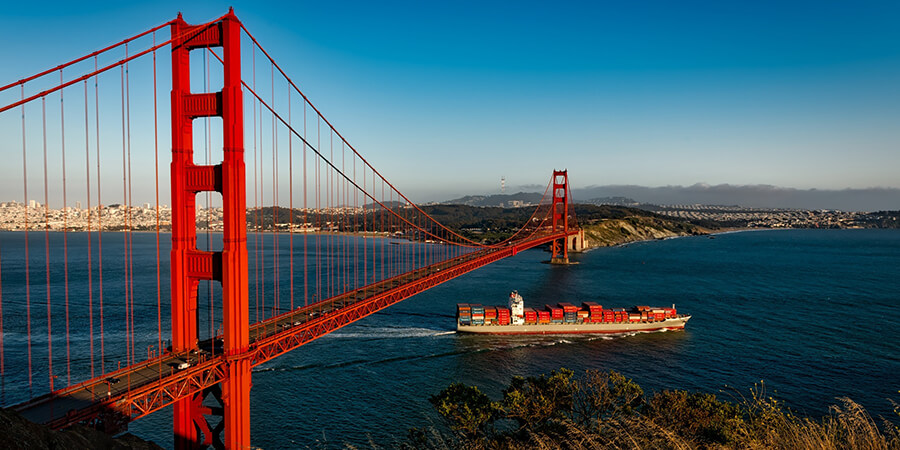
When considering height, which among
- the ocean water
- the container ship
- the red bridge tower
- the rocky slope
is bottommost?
the ocean water

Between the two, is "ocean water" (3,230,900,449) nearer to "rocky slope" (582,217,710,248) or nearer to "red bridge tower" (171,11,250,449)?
"red bridge tower" (171,11,250,449)

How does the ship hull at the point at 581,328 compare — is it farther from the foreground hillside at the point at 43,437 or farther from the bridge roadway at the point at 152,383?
the foreground hillside at the point at 43,437

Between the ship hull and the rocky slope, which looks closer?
the ship hull

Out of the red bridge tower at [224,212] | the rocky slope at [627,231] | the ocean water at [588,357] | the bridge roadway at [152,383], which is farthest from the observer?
the rocky slope at [627,231]

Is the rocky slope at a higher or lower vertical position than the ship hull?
higher

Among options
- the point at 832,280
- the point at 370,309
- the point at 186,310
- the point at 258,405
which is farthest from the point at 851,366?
the point at 832,280

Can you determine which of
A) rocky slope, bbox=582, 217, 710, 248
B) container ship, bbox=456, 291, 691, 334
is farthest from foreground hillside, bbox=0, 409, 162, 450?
rocky slope, bbox=582, 217, 710, 248

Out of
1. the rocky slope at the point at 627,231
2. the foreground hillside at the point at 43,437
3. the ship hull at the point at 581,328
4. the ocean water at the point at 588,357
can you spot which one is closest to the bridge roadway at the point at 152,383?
the foreground hillside at the point at 43,437

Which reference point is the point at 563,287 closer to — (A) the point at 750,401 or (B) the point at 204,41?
(A) the point at 750,401
